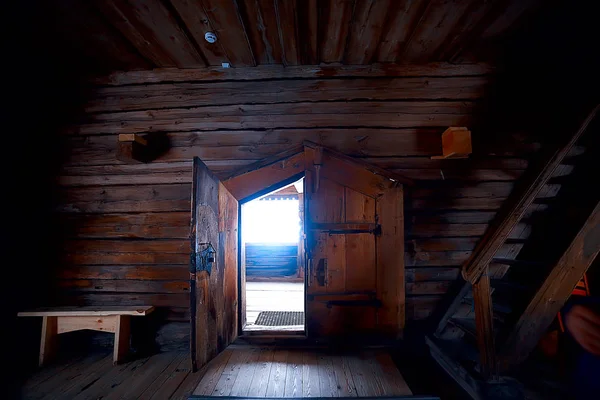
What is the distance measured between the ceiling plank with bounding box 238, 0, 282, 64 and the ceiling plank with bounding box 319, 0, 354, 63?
0.48 metres

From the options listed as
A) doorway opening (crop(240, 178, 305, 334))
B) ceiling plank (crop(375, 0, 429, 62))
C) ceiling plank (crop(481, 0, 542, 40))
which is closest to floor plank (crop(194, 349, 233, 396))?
doorway opening (crop(240, 178, 305, 334))

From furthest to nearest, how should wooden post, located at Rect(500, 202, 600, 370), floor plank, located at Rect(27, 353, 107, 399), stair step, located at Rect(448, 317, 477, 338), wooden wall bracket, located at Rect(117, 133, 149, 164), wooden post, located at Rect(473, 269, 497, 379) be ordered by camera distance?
wooden wall bracket, located at Rect(117, 133, 149, 164) → stair step, located at Rect(448, 317, 477, 338) → floor plank, located at Rect(27, 353, 107, 399) → wooden post, located at Rect(473, 269, 497, 379) → wooden post, located at Rect(500, 202, 600, 370)

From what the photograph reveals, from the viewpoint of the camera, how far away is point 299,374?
265 cm

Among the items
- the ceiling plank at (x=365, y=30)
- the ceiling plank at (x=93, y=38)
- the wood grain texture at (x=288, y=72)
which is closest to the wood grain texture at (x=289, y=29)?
the wood grain texture at (x=288, y=72)

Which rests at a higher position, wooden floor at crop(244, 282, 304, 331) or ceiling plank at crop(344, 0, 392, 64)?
ceiling plank at crop(344, 0, 392, 64)

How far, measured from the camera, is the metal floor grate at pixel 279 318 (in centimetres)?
421

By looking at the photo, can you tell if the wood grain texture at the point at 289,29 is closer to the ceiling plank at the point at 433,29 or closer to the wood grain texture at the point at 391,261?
the ceiling plank at the point at 433,29

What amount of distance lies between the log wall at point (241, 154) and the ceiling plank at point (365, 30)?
22 centimetres

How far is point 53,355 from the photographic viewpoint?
10.2 ft

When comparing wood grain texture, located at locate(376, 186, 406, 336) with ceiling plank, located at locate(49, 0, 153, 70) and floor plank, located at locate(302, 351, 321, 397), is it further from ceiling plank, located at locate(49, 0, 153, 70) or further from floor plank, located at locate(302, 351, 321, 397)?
ceiling plank, located at locate(49, 0, 153, 70)

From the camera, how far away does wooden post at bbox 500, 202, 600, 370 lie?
86.1 inches

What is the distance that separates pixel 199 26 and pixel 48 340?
398 cm

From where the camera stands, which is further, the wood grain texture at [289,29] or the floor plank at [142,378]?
the floor plank at [142,378]

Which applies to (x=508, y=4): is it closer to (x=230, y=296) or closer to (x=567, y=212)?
(x=567, y=212)
